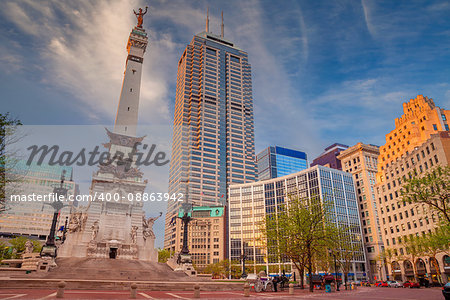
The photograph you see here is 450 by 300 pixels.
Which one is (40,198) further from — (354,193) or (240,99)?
(354,193)

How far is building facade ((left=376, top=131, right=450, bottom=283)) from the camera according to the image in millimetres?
54928

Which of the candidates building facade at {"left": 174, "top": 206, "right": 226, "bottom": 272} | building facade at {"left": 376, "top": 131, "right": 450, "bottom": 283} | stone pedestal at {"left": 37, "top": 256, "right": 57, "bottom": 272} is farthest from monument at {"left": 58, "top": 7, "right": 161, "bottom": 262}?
building facade at {"left": 174, "top": 206, "right": 226, "bottom": 272}

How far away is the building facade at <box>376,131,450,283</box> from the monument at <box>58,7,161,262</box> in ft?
139

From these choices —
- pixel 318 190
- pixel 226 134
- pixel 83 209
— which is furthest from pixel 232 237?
pixel 83 209

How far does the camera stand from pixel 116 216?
44.6 meters

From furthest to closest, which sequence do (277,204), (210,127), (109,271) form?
(210,127), (277,204), (109,271)

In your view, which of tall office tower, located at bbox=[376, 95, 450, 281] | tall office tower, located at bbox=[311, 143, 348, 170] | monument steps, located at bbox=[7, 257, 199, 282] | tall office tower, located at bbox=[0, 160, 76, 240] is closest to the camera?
monument steps, located at bbox=[7, 257, 199, 282]

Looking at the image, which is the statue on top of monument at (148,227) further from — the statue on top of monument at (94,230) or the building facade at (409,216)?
the building facade at (409,216)

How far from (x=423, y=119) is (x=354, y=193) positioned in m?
34.5

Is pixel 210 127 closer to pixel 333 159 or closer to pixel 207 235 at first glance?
pixel 207 235

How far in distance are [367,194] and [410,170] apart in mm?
36419

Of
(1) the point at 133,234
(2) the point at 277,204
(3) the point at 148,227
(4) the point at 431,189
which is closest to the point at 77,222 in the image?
(1) the point at 133,234

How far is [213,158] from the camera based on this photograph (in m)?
139

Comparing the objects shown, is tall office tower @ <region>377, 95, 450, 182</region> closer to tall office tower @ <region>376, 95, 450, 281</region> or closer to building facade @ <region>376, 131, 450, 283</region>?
tall office tower @ <region>376, 95, 450, 281</region>
